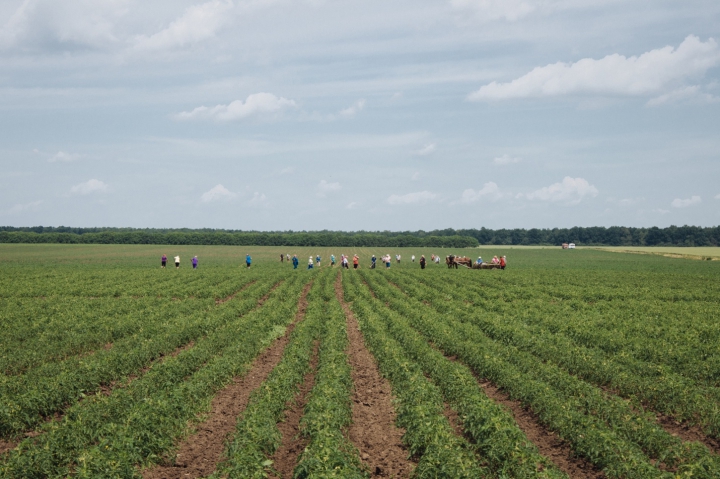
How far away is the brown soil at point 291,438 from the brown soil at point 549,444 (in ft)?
15.5

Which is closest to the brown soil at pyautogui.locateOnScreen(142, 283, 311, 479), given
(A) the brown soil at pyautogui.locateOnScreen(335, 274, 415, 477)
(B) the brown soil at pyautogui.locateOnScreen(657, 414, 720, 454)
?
(A) the brown soil at pyautogui.locateOnScreen(335, 274, 415, 477)

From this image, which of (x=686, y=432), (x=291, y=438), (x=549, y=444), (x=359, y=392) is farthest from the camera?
(x=359, y=392)

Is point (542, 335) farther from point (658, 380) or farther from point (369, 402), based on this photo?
point (369, 402)

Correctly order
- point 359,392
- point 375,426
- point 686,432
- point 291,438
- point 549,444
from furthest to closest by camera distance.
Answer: point 359,392 → point 375,426 → point 686,432 → point 291,438 → point 549,444

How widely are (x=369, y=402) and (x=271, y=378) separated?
9.01 ft

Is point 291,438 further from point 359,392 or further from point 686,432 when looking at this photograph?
point 686,432

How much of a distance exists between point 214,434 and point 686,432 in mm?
10072

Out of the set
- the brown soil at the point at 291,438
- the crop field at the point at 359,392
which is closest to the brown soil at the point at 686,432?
the crop field at the point at 359,392

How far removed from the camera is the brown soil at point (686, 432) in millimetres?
10430

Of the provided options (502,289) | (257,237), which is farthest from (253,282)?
(257,237)

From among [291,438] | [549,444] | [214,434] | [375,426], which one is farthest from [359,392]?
[549,444]

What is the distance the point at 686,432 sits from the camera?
435 inches

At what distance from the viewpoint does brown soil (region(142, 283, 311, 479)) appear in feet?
30.2

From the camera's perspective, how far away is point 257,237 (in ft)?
566
